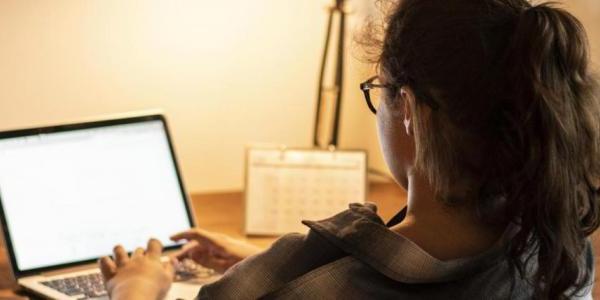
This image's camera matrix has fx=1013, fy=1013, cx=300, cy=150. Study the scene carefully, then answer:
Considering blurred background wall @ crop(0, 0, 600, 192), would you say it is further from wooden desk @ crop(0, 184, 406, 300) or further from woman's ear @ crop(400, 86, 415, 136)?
woman's ear @ crop(400, 86, 415, 136)

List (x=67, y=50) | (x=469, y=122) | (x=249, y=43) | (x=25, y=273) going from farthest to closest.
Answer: (x=249, y=43), (x=67, y=50), (x=25, y=273), (x=469, y=122)

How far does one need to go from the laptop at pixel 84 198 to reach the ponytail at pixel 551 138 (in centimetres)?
60

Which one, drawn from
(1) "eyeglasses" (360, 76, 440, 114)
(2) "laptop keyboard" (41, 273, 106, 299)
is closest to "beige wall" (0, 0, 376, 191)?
(2) "laptop keyboard" (41, 273, 106, 299)

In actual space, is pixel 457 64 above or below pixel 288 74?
above

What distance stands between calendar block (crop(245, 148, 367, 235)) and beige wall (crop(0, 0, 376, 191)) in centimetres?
25

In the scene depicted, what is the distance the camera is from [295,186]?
190cm

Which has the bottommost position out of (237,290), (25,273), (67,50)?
(25,273)

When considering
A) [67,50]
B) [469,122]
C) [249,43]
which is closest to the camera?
[469,122]

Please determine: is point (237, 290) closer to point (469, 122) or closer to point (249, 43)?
point (469, 122)

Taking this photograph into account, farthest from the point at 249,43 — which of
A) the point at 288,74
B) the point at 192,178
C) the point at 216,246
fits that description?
the point at 216,246

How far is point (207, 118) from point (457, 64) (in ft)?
3.81

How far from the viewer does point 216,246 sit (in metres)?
1.52

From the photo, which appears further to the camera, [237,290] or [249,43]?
[249,43]

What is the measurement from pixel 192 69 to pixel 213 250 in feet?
2.05
